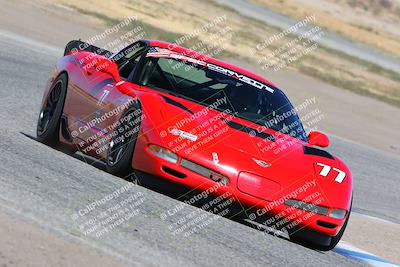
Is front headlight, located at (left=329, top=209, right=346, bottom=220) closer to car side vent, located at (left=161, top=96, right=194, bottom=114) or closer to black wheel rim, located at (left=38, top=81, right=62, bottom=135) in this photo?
car side vent, located at (left=161, top=96, right=194, bottom=114)

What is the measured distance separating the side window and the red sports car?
0.01 meters

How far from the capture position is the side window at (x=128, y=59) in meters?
9.27

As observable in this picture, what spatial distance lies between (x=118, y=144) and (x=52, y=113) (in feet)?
5.91

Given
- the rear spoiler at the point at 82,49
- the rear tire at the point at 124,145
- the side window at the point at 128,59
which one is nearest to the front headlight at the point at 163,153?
the rear tire at the point at 124,145

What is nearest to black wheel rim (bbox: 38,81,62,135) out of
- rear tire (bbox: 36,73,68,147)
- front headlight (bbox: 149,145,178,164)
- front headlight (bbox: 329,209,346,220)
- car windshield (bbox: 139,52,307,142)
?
rear tire (bbox: 36,73,68,147)

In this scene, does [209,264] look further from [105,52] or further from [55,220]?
[105,52]

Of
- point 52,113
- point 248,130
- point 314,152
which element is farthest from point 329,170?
point 52,113

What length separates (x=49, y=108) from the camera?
373 inches

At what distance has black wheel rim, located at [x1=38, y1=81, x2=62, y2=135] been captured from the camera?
938 centimetres

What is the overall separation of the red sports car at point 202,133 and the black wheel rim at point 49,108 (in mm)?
13

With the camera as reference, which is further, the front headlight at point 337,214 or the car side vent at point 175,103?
the car side vent at point 175,103

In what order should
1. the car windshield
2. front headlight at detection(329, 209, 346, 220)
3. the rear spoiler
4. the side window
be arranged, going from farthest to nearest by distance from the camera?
1. the rear spoiler
2. the side window
3. the car windshield
4. front headlight at detection(329, 209, 346, 220)

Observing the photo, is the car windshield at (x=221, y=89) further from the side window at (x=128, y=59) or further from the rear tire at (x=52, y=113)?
the rear tire at (x=52, y=113)

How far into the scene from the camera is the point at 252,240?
6.75 meters
